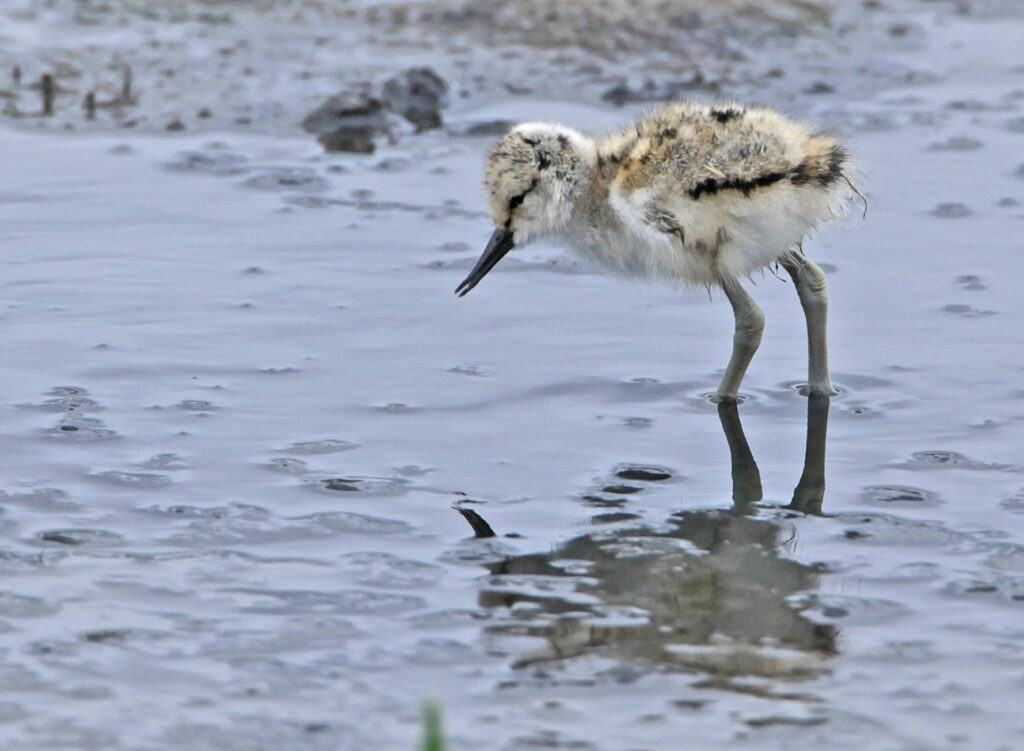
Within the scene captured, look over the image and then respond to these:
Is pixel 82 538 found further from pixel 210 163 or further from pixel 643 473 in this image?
pixel 210 163

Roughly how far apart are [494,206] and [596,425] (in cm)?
80

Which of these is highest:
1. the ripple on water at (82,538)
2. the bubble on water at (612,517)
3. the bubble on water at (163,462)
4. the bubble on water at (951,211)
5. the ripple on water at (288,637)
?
the bubble on water at (951,211)

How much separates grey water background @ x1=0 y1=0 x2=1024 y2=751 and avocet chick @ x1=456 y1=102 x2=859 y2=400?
0.34 m

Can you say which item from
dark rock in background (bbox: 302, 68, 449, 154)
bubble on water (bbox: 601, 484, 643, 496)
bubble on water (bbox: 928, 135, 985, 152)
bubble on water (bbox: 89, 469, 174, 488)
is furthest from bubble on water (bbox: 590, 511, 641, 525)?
bubble on water (bbox: 928, 135, 985, 152)

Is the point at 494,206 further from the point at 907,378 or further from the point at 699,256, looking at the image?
the point at 907,378

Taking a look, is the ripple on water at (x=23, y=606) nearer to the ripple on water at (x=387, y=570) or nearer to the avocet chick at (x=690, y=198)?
the ripple on water at (x=387, y=570)

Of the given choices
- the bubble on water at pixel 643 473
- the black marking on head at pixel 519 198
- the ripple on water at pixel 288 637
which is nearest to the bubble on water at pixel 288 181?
the black marking on head at pixel 519 198

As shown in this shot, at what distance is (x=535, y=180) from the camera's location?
15.3ft

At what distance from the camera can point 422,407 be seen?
4.58 meters

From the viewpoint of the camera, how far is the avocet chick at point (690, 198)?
4363 millimetres

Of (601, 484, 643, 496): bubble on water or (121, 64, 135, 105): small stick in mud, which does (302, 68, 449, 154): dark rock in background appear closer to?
(121, 64, 135, 105): small stick in mud

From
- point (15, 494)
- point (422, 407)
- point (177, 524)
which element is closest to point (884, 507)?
point (422, 407)

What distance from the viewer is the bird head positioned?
15.4 ft

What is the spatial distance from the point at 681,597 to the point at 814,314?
1594mm
